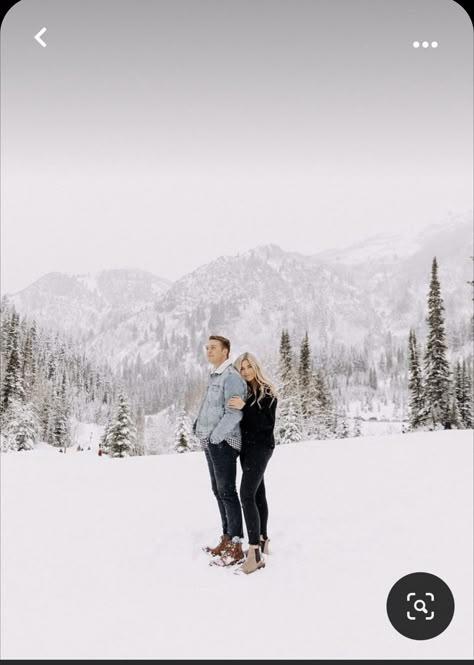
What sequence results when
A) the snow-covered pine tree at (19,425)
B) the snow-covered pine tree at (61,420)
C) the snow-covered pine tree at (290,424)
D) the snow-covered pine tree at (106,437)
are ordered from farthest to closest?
the snow-covered pine tree at (19,425)
the snow-covered pine tree at (61,420)
the snow-covered pine tree at (106,437)
the snow-covered pine tree at (290,424)

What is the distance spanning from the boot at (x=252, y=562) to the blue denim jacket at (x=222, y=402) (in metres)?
1.00

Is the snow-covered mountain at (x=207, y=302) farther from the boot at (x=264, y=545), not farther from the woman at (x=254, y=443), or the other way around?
the boot at (x=264, y=545)

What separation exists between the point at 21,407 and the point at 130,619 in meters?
5.78

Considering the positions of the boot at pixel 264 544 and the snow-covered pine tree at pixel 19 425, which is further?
the snow-covered pine tree at pixel 19 425

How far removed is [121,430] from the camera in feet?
17.0

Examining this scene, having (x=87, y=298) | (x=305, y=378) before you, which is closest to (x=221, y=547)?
(x=305, y=378)

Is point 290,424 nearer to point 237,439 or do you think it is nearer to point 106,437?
point 237,439

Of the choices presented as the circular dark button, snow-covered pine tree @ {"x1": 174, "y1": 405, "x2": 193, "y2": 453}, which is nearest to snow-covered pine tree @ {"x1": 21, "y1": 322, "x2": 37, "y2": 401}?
snow-covered pine tree @ {"x1": 174, "y1": 405, "x2": 193, "y2": 453}

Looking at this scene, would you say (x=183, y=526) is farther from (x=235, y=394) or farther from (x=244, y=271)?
(x=244, y=271)

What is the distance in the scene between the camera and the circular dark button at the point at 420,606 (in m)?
2.89

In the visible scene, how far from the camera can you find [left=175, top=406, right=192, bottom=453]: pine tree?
146 inches

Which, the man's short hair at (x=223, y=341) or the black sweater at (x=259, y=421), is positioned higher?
the man's short hair at (x=223, y=341)

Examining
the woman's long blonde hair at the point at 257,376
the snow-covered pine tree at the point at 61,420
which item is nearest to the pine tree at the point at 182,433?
the woman's long blonde hair at the point at 257,376

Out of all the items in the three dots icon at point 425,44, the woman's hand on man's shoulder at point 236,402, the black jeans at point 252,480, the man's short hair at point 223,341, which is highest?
the three dots icon at point 425,44
